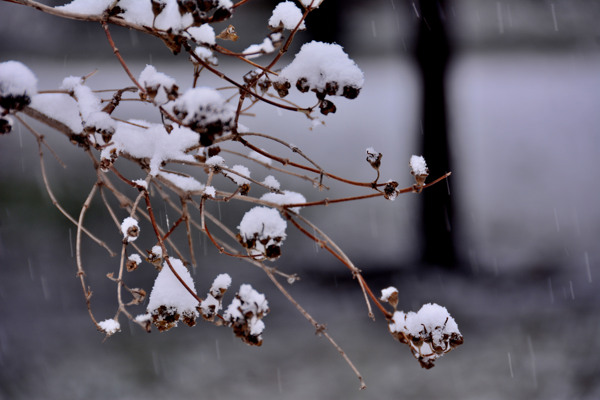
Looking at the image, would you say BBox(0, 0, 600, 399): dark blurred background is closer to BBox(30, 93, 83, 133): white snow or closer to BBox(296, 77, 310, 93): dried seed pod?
BBox(30, 93, 83, 133): white snow

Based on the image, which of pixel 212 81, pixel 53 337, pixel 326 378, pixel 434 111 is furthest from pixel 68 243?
pixel 434 111

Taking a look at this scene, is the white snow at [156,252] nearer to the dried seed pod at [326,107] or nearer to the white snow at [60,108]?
the white snow at [60,108]

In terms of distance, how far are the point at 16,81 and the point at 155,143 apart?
0.96ft

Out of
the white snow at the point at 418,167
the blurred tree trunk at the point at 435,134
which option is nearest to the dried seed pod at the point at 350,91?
the white snow at the point at 418,167

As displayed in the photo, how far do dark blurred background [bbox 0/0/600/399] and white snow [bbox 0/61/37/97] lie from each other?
187 cm

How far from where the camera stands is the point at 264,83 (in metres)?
0.96

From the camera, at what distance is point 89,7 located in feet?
2.77

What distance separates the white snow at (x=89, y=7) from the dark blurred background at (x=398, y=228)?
186cm

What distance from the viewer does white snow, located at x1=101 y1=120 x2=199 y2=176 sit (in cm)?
90

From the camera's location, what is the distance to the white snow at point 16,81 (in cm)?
67

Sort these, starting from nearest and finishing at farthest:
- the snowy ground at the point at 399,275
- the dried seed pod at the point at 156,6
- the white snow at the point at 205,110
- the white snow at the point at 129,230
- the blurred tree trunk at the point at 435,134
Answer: the white snow at the point at 205,110, the dried seed pod at the point at 156,6, the white snow at the point at 129,230, the snowy ground at the point at 399,275, the blurred tree trunk at the point at 435,134

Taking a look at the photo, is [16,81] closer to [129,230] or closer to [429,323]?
[129,230]

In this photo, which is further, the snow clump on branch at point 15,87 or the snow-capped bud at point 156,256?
the snow-capped bud at point 156,256

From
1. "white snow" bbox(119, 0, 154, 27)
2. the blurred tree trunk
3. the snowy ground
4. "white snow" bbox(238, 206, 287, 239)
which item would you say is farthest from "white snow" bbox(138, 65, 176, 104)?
the blurred tree trunk
